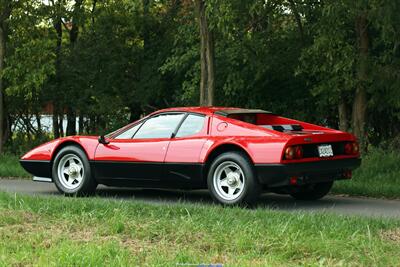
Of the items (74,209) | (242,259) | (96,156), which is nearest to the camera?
(242,259)

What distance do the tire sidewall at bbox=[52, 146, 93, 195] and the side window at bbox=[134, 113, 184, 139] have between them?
90cm

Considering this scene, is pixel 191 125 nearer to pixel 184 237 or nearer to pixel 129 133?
pixel 129 133

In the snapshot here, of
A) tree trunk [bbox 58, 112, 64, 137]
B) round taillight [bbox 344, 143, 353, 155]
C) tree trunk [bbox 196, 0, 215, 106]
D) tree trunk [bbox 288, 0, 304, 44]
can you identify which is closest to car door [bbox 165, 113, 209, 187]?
round taillight [bbox 344, 143, 353, 155]

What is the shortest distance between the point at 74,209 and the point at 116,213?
2.38 ft

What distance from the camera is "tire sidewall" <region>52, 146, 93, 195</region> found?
1038 cm

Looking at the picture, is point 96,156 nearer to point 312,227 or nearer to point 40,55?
point 312,227

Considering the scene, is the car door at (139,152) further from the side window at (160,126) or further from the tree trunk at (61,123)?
the tree trunk at (61,123)

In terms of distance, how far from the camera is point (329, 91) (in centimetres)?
1639

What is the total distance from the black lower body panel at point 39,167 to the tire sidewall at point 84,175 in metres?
0.18

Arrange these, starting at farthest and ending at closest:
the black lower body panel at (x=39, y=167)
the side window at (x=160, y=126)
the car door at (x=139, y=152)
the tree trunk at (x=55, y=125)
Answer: the tree trunk at (x=55, y=125) < the black lower body panel at (x=39, y=167) < the side window at (x=160, y=126) < the car door at (x=139, y=152)

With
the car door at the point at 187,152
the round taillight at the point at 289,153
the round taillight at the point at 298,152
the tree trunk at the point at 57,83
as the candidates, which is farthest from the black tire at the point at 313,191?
the tree trunk at the point at 57,83

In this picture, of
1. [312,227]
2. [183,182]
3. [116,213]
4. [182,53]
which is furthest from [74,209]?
[182,53]

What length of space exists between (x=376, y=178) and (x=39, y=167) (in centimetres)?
583

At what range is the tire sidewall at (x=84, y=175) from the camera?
10.4 meters
